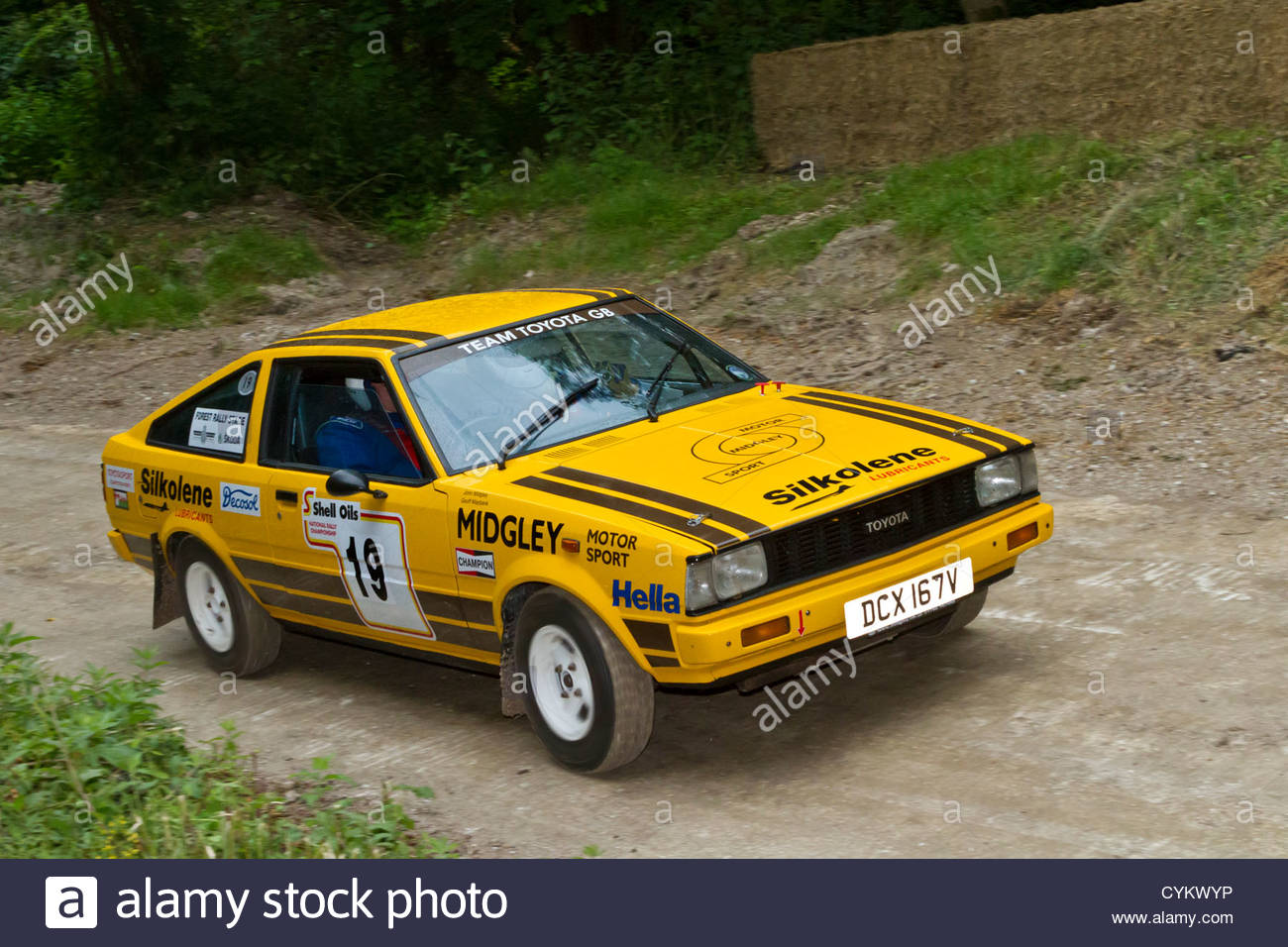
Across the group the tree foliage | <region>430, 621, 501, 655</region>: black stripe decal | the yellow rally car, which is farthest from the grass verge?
the tree foliage

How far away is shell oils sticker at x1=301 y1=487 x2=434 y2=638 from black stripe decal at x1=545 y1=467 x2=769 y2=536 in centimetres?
78

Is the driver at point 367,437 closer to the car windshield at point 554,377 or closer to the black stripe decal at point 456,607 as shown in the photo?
the car windshield at point 554,377

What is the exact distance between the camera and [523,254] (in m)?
15.5

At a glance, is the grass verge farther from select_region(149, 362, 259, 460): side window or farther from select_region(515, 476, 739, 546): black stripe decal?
select_region(149, 362, 259, 460): side window

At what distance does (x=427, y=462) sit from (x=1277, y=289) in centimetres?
667

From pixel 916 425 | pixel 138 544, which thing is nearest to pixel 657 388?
pixel 916 425

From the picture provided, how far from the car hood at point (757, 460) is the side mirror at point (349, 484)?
681mm

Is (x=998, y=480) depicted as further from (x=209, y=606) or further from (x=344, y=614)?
(x=209, y=606)

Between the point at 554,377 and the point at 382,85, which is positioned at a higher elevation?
the point at 382,85

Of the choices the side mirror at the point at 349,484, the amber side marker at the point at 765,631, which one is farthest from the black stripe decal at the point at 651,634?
the side mirror at the point at 349,484

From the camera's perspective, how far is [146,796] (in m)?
5.28

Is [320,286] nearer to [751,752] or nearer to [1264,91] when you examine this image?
[1264,91]

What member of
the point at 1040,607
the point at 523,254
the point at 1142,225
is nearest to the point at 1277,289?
the point at 1142,225

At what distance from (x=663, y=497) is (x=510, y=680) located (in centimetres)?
96
